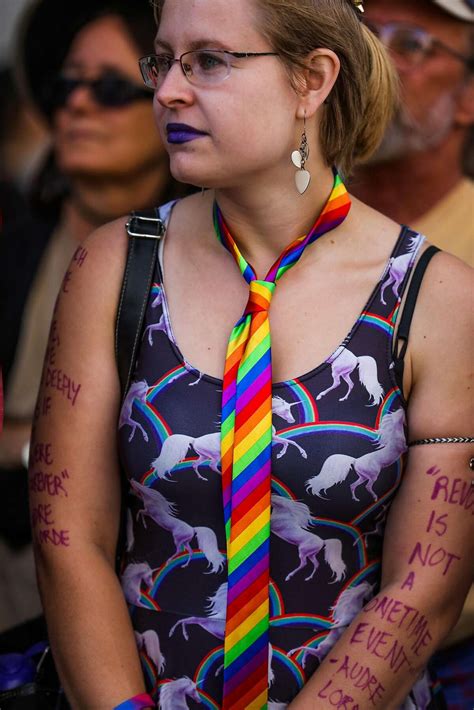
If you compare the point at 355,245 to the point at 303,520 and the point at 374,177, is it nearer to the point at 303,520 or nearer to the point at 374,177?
the point at 303,520

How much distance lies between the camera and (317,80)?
7.30 feet

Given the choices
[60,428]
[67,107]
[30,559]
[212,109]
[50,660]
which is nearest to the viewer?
[212,109]

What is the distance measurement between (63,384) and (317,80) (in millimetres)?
880

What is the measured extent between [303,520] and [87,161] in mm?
2142

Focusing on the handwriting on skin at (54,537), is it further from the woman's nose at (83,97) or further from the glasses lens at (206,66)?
the woman's nose at (83,97)

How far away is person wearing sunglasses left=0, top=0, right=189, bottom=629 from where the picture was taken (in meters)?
3.71

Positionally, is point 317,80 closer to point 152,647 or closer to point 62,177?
point 152,647

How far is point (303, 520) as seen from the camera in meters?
2.22

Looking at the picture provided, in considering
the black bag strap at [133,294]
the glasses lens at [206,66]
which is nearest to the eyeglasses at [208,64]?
the glasses lens at [206,66]

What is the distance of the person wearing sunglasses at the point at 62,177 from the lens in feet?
12.2

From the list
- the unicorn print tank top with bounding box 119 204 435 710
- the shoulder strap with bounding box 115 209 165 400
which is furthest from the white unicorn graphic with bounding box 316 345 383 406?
the shoulder strap with bounding box 115 209 165 400

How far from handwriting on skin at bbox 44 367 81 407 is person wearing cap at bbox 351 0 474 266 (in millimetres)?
1608

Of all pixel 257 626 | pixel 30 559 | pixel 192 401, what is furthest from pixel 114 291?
pixel 30 559

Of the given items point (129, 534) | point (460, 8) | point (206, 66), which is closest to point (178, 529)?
point (129, 534)
